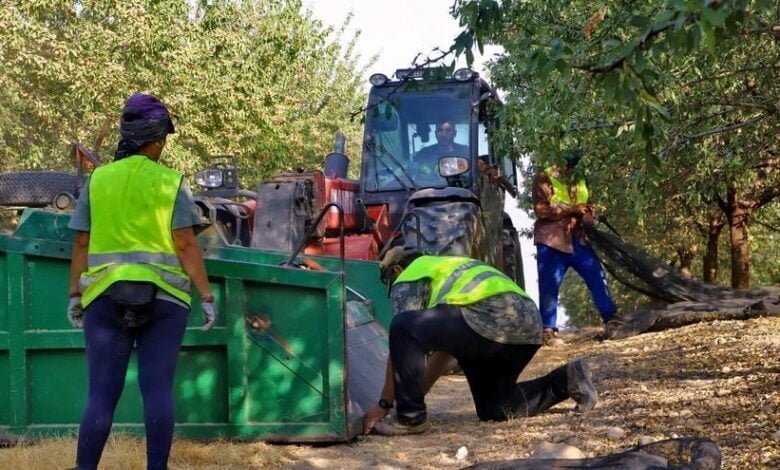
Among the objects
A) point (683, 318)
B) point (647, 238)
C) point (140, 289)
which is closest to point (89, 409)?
point (140, 289)

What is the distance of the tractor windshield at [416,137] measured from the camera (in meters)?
9.23

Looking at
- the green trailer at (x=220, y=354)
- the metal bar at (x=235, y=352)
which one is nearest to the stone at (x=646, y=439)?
the green trailer at (x=220, y=354)

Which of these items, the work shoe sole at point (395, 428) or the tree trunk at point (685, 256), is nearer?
the work shoe sole at point (395, 428)

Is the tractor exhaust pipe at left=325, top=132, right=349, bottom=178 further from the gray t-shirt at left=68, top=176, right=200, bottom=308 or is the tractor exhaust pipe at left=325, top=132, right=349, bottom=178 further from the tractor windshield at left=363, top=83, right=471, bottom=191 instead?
the gray t-shirt at left=68, top=176, right=200, bottom=308

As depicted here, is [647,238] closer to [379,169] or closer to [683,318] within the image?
[683,318]

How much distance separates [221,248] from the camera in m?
6.11

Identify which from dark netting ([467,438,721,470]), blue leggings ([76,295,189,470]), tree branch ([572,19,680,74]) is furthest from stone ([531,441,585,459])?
tree branch ([572,19,680,74])

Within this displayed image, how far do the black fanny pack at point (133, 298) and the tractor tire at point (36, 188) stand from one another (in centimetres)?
223

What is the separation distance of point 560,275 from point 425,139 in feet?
7.88

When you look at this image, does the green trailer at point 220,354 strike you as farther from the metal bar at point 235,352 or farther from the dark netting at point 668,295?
the dark netting at point 668,295

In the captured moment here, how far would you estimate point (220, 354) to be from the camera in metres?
5.72

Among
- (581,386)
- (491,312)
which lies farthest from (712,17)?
(581,386)

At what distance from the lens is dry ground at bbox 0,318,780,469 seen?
5047 millimetres

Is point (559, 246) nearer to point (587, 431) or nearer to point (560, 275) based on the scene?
point (560, 275)
